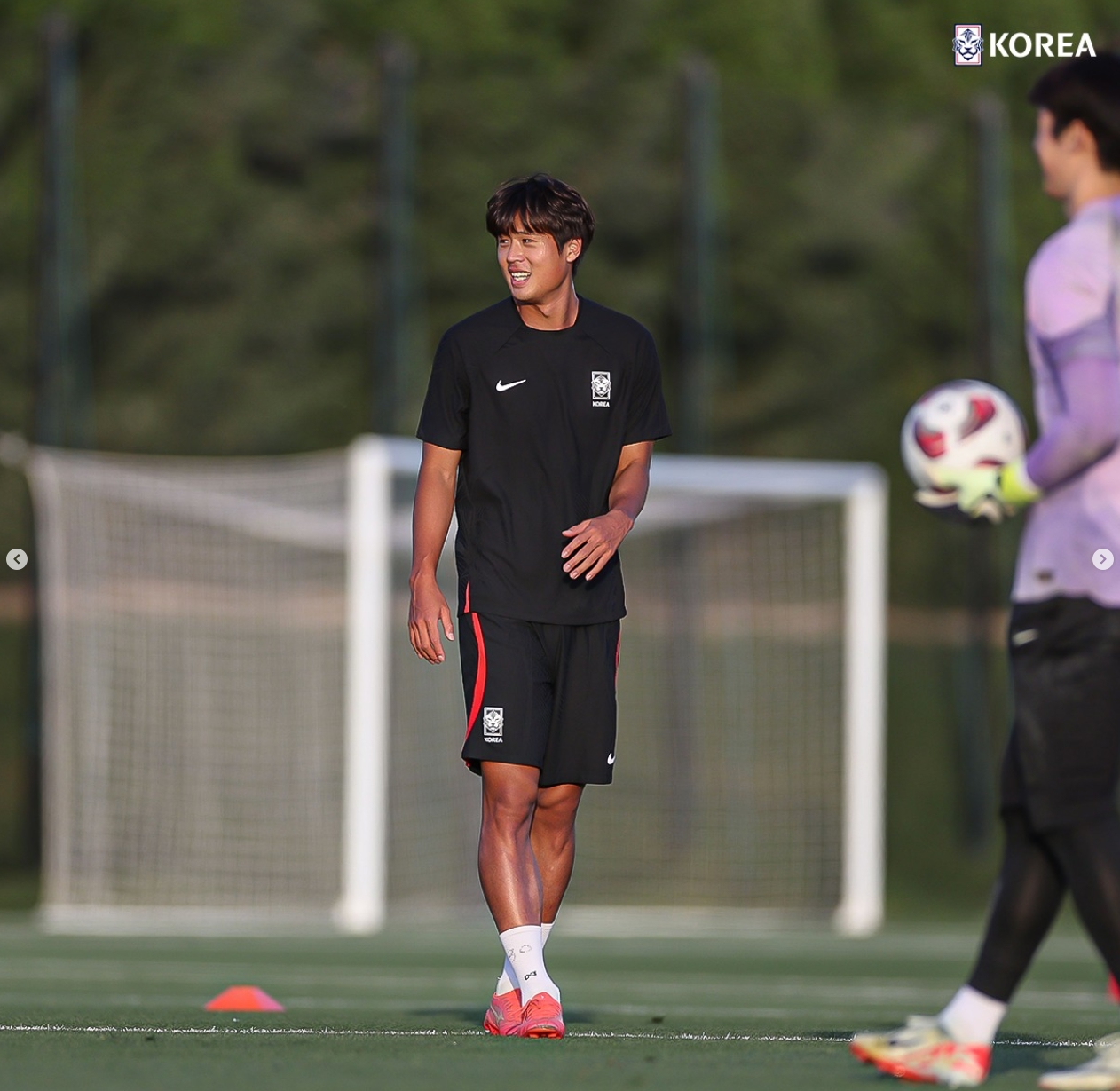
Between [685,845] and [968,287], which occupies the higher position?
[968,287]

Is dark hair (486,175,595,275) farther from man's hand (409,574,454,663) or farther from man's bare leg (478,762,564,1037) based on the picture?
man's bare leg (478,762,564,1037)

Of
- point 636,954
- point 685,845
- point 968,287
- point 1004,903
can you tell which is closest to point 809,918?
point 685,845

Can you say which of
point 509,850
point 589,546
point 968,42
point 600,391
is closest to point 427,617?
point 589,546

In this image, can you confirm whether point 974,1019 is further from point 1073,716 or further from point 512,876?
point 512,876

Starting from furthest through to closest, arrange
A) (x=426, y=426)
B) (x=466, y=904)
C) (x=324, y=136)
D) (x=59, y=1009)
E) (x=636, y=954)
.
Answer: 1. (x=324, y=136)
2. (x=466, y=904)
3. (x=636, y=954)
4. (x=59, y=1009)
5. (x=426, y=426)

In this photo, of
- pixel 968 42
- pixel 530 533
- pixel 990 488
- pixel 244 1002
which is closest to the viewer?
pixel 990 488

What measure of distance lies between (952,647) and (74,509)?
22.1 ft

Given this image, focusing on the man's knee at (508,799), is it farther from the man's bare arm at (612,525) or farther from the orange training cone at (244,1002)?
the orange training cone at (244,1002)

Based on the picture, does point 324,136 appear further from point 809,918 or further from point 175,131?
point 809,918

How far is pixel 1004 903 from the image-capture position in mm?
3959

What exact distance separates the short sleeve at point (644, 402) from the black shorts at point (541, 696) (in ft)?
1.53

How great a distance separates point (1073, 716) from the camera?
3873mm

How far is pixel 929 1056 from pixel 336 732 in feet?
31.9

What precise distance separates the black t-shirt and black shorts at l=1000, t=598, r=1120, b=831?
1.48 m
